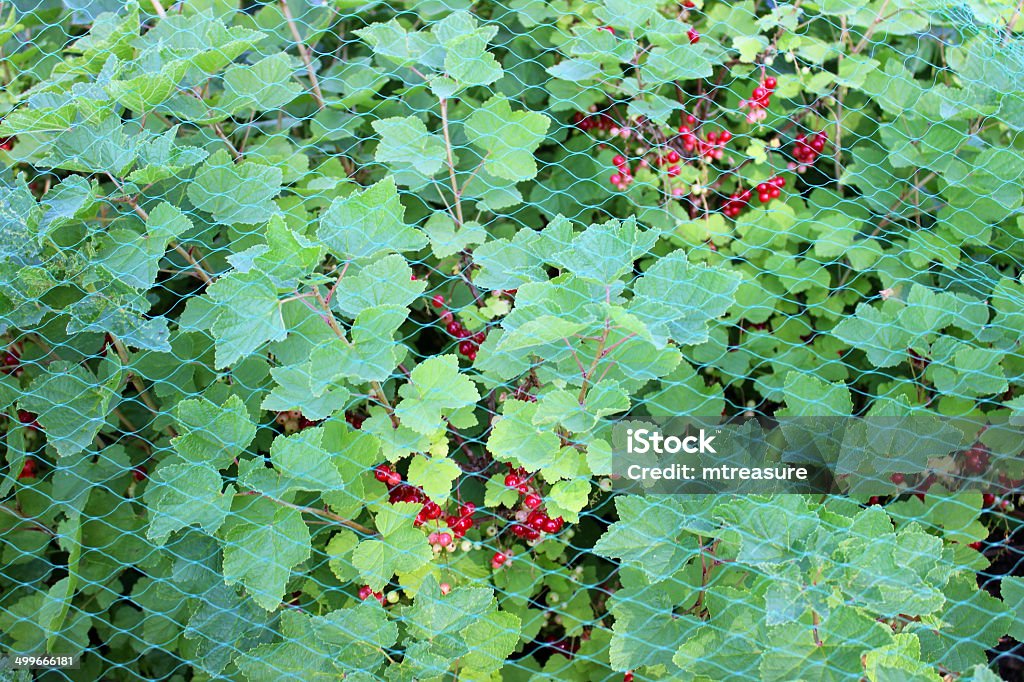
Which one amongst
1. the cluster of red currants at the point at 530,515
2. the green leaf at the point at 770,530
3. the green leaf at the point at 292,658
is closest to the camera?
the green leaf at the point at 770,530

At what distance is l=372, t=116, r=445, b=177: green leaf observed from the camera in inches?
53.9

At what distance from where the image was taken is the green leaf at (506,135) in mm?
1422

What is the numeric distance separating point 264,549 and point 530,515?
0.38 metres

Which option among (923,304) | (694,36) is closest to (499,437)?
(923,304)

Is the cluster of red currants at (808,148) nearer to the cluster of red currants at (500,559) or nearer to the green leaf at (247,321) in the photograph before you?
the cluster of red currants at (500,559)

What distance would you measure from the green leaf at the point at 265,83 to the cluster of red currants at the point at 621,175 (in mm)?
546

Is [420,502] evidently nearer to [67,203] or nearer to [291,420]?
[291,420]

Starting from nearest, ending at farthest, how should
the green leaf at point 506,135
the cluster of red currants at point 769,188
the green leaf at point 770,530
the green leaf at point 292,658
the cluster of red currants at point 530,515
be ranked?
the green leaf at point 770,530 < the green leaf at point 292,658 < the cluster of red currants at point 530,515 < the green leaf at point 506,135 < the cluster of red currants at point 769,188

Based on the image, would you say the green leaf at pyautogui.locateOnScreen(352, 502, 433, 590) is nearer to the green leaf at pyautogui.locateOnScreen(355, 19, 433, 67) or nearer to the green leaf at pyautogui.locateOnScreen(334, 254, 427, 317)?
the green leaf at pyautogui.locateOnScreen(334, 254, 427, 317)

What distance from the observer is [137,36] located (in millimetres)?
1469

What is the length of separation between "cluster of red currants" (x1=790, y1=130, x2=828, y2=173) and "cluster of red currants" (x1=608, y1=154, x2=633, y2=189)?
0.96 feet

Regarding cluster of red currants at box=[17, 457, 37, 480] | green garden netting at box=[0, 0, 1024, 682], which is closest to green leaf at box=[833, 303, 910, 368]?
green garden netting at box=[0, 0, 1024, 682]

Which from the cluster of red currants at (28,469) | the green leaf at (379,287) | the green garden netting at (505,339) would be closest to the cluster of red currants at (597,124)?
the green garden netting at (505,339)

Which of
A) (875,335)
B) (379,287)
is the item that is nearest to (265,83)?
(379,287)
